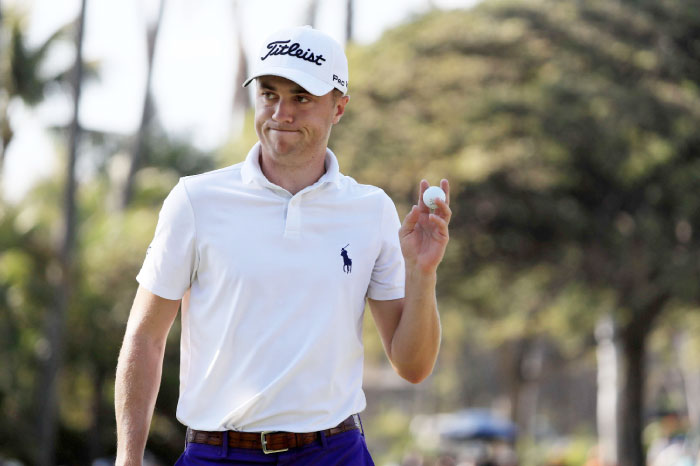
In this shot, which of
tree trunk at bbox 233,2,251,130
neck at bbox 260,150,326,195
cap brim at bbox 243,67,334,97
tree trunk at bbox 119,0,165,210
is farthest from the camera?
tree trunk at bbox 233,2,251,130

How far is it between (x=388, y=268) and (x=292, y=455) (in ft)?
2.15

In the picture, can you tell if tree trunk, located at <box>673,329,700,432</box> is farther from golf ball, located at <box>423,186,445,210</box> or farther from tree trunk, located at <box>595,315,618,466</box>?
golf ball, located at <box>423,186,445,210</box>

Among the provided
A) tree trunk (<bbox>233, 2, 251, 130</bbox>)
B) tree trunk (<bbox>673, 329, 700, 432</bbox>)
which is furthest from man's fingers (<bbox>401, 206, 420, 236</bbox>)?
tree trunk (<bbox>673, 329, 700, 432</bbox>)

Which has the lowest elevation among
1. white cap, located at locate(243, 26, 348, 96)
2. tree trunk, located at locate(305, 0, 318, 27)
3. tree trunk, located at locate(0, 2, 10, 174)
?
white cap, located at locate(243, 26, 348, 96)

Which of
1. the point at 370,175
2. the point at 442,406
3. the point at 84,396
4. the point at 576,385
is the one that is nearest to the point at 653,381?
the point at 576,385

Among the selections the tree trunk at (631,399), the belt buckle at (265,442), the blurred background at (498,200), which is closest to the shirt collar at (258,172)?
the belt buckle at (265,442)

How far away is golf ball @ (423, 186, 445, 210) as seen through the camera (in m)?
3.47

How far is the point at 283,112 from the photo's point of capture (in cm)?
335

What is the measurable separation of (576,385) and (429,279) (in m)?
53.8

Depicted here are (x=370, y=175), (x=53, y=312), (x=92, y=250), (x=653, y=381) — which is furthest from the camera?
(x=653, y=381)

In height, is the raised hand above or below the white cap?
below

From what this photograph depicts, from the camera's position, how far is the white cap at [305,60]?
3.33 m

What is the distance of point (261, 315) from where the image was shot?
3.23 m

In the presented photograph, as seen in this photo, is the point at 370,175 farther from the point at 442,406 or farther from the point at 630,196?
the point at 442,406
